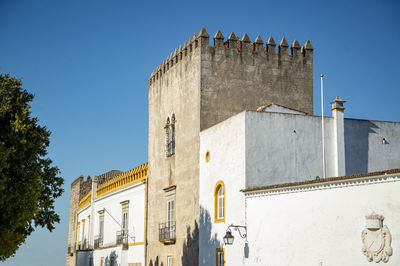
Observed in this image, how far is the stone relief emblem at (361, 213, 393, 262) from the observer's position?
13.6m

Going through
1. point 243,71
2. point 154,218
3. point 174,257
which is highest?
point 243,71

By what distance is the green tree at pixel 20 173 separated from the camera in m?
18.1

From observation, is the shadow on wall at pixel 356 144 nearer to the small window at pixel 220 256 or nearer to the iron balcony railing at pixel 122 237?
the small window at pixel 220 256

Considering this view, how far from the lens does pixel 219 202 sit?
71.9ft

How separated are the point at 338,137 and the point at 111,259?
61.1 ft

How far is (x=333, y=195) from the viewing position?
1530cm

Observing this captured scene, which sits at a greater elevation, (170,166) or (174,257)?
(170,166)

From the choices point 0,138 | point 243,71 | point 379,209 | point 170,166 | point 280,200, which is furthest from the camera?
point 170,166

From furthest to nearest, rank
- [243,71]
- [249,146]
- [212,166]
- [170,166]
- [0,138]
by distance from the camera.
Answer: [170,166] < [243,71] < [212,166] < [249,146] < [0,138]

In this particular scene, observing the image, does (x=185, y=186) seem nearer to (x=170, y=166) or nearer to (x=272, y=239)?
(x=170, y=166)

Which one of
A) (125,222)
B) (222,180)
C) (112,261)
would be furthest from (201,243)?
(112,261)

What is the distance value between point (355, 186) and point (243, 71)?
11.0 m

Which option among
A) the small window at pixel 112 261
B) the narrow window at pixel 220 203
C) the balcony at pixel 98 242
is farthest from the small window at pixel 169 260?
the balcony at pixel 98 242

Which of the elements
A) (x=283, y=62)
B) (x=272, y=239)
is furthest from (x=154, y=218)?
(x=272, y=239)
